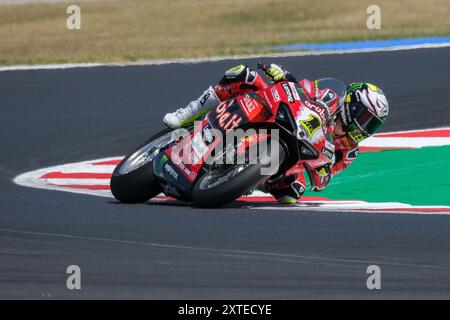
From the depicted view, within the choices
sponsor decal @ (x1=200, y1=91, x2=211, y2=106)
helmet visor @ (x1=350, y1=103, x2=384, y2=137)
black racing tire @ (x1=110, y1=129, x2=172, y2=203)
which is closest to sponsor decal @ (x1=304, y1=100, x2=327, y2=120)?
helmet visor @ (x1=350, y1=103, x2=384, y2=137)

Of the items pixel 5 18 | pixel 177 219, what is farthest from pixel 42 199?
pixel 5 18

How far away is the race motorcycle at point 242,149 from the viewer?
30.6ft

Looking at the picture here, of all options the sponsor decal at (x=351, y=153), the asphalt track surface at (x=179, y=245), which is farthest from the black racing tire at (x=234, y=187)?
the sponsor decal at (x=351, y=153)

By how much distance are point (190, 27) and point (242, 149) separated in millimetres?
13994

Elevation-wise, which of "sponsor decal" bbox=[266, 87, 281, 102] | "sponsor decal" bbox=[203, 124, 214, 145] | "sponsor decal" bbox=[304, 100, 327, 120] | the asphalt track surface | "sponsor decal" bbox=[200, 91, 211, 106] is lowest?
the asphalt track surface

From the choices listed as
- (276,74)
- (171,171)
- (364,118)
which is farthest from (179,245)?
(364,118)

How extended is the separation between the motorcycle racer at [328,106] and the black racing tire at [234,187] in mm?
424

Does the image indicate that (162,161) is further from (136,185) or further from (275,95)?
(275,95)

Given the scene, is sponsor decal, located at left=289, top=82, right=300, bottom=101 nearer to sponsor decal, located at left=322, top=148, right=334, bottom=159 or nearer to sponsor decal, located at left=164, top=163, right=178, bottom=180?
sponsor decal, located at left=322, top=148, right=334, bottom=159

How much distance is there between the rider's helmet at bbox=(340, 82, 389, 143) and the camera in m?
9.73

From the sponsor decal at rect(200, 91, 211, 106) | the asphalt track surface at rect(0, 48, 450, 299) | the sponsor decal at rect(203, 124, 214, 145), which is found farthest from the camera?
the sponsor decal at rect(200, 91, 211, 106)

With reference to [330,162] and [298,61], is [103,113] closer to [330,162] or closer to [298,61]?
[298,61]

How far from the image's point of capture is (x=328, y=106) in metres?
9.80

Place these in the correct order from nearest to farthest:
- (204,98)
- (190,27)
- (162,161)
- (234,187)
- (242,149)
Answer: (234,187) < (242,149) < (162,161) < (204,98) < (190,27)
